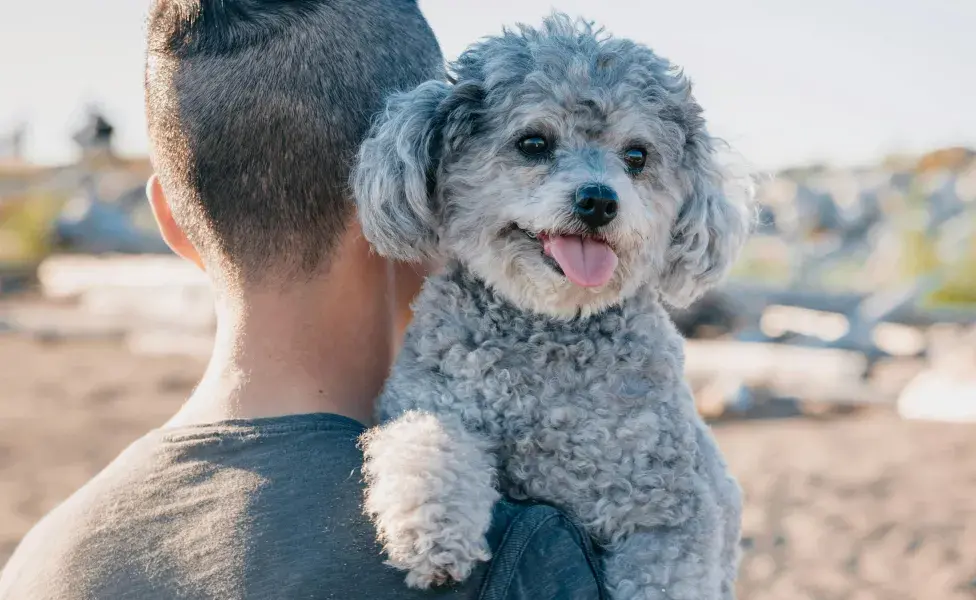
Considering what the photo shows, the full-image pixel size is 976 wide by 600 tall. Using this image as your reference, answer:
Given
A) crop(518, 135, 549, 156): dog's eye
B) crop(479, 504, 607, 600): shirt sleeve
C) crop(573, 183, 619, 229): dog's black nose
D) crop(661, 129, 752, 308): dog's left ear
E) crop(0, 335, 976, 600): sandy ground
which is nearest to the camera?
crop(479, 504, 607, 600): shirt sleeve

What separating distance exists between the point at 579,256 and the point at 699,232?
0.36 m

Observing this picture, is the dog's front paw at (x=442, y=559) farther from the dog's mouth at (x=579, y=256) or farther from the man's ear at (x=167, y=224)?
the man's ear at (x=167, y=224)

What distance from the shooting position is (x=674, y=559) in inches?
79.2

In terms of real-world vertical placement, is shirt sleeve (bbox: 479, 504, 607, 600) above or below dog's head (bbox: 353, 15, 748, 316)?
below

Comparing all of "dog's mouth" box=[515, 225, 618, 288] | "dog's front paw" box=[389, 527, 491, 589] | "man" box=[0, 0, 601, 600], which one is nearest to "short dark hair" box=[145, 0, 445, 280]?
"man" box=[0, 0, 601, 600]

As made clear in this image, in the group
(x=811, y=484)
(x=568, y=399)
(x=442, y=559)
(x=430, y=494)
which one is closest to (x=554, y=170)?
(x=568, y=399)

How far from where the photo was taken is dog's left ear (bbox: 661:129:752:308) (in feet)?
7.79

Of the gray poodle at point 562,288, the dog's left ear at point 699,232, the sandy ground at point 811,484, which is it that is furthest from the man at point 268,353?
the sandy ground at point 811,484

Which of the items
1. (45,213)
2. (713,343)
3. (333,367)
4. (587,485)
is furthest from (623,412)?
(45,213)

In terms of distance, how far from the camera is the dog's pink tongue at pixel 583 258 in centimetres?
212

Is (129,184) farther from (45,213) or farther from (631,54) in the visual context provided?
(631,54)

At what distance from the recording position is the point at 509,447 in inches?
81.7

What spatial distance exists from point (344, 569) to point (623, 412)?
74cm

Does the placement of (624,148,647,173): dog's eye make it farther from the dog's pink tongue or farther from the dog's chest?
the dog's chest
